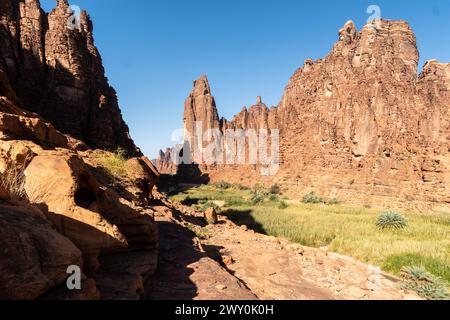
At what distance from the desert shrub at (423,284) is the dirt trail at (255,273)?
330 millimetres

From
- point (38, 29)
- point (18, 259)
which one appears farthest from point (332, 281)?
point (38, 29)

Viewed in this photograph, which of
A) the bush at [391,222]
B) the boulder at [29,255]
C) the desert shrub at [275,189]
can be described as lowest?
the bush at [391,222]

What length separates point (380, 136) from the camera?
34438 mm

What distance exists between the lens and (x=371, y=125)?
36.1m

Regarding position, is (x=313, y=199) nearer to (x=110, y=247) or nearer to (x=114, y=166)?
(x=114, y=166)

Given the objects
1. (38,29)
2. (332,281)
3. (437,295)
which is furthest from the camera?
(38,29)

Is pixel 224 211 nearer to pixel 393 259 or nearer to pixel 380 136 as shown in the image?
pixel 393 259

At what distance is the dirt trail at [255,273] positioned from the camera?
5587 millimetres

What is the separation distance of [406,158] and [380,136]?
7108 millimetres

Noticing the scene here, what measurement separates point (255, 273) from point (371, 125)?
110ft

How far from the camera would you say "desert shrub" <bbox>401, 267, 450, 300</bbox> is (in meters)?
7.73

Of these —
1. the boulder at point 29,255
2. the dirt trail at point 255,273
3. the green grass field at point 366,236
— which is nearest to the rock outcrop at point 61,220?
the boulder at point 29,255

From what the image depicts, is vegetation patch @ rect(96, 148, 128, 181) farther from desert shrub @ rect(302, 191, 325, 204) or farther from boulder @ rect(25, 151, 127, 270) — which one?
desert shrub @ rect(302, 191, 325, 204)

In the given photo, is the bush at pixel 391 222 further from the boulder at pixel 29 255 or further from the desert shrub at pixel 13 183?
the desert shrub at pixel 13 183
